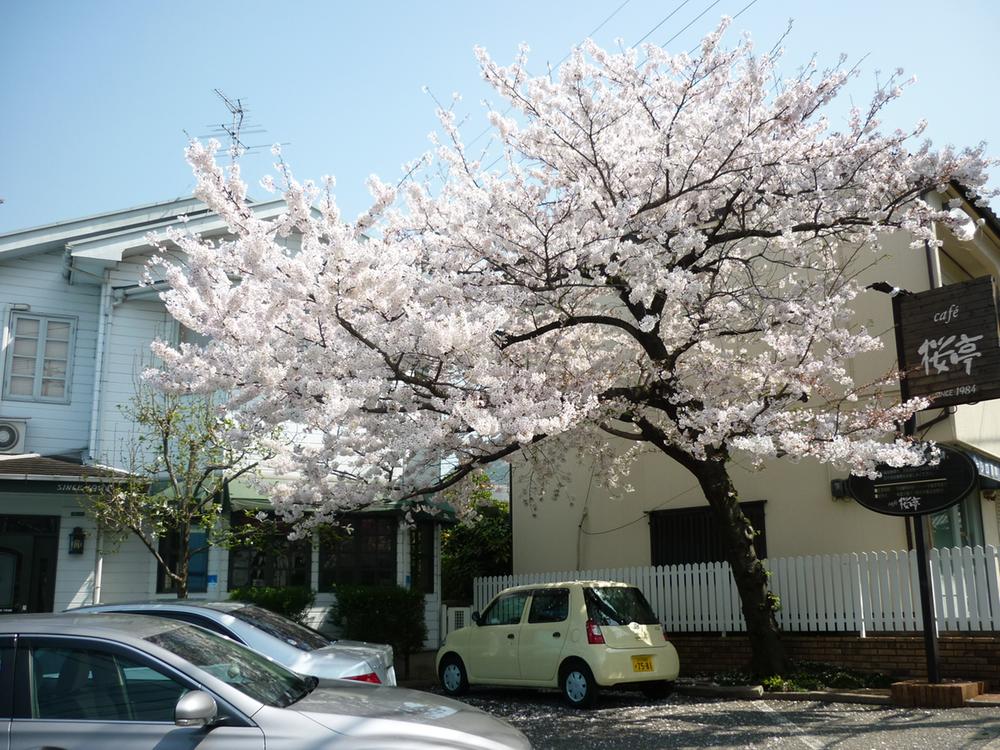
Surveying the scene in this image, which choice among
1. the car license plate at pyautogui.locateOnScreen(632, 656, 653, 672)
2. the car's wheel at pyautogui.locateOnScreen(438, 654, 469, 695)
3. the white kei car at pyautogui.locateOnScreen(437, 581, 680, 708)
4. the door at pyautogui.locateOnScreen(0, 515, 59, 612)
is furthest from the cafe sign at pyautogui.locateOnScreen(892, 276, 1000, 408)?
the door at pyautogui.locateOnScreen(0, 515, 59, 612)

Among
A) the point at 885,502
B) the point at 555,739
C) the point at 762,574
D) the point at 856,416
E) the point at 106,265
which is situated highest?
the point at 106,265

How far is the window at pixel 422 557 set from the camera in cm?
1786

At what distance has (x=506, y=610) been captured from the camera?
12.6m

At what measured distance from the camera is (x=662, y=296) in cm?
1164

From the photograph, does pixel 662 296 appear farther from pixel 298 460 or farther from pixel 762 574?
pixel 298 460

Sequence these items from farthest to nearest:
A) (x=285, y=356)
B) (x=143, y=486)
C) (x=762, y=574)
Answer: (x=143, y=486), (x=762, y=574), (x=285, y=356)

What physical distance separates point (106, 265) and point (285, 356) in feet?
25.5

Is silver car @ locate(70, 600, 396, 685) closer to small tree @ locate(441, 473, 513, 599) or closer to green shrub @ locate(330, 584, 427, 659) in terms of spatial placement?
green shrub @ locate(330, 584, 427, 659)

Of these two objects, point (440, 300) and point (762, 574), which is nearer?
point (440, 300)

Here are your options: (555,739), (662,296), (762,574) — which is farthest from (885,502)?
(555,739)

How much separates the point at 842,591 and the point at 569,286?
6059 millimetres

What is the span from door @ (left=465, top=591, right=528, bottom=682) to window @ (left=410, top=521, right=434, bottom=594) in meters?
5.13

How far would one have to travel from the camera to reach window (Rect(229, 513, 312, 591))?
54.9 ft

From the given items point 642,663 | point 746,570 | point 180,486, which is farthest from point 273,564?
point 746,570
